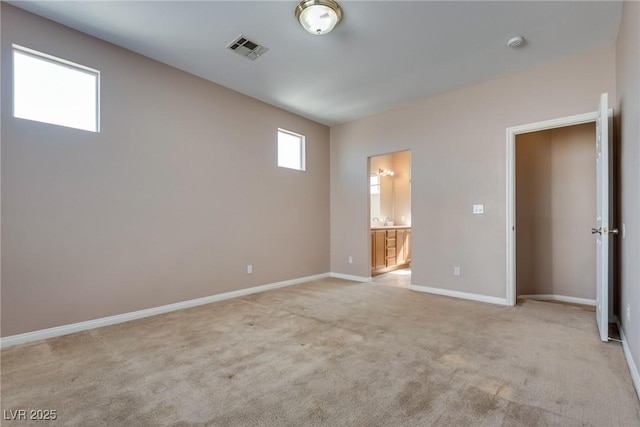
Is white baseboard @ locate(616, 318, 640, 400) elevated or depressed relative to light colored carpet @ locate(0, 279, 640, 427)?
elevated

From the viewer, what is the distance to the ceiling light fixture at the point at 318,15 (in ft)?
7.98

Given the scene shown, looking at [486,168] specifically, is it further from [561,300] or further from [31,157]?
[31,157]

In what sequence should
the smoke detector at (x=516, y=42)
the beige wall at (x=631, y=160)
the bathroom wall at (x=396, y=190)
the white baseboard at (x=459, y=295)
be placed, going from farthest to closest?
1. the bathroom wall at (x=396, y=190)
2. the white baseboard at (x=459, y=295)
3. the smoke detector at (x=516, y=42)
4. the beige wall at (x=631, y=160)

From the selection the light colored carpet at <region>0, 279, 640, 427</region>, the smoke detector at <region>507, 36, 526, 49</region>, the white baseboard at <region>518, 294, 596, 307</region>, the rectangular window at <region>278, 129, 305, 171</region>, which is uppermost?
the smoke detector at <region>507, 36, 526, 49</region>

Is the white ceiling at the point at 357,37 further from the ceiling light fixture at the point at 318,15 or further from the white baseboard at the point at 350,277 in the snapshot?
the white baseboard at the point at 350,277

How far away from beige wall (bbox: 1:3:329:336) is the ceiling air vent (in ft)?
3.03

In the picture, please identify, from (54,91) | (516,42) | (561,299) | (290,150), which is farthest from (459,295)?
(54,91)

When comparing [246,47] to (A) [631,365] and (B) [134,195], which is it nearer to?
(B) [134,195]

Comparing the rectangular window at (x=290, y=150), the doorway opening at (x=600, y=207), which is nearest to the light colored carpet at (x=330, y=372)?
the doorway opening at (x=600, y=207)

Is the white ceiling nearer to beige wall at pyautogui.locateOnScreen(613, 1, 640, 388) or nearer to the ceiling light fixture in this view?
the ceiling light fixture

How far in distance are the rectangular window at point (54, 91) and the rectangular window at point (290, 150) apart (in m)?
2.47

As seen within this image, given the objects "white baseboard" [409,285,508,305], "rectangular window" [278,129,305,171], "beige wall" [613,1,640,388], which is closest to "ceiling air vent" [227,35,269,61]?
"rectangular window" [278,129,305,171]

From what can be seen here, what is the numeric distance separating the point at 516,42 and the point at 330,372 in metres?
3.40

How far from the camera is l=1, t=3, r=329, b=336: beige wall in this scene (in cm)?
262
